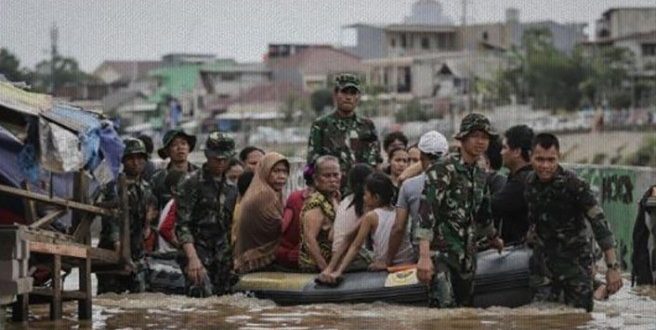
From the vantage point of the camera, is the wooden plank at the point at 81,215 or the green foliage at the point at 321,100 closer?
the wooden plank at the point at 81,215

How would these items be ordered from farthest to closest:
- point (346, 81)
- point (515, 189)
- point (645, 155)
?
point (645, 155) < point (346, 81) < point (515, 189)

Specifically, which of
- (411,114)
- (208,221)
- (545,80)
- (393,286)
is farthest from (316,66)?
(393,286)

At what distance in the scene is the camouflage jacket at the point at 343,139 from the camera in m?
17.5

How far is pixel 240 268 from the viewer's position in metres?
16.5

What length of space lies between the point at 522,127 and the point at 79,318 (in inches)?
152

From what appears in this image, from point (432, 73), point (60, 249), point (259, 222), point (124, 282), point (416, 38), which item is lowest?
point (124, 282)

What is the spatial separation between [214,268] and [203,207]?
587 mm

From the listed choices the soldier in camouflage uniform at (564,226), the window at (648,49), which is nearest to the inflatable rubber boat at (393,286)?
the soldier in camouflage uniform at (564,226)

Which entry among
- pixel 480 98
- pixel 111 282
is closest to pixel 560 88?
pixel 480 98

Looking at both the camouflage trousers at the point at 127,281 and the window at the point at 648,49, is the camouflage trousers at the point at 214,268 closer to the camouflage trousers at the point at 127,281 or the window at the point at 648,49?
the camouflage trousers at the point at 127,281

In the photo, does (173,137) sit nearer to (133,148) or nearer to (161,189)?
(161,189)

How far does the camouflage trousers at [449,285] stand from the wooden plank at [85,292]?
8.91 feet

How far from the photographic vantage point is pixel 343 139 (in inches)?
691

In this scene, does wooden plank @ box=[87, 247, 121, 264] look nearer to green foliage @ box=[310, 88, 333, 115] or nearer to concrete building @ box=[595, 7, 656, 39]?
green foliage @ box=[310, 88, 333, 115]
